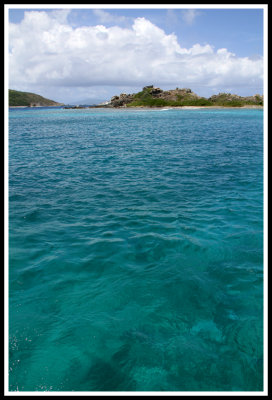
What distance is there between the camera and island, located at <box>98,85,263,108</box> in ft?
518

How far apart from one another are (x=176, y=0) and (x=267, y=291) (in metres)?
5.63

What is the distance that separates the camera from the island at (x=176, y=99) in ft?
518

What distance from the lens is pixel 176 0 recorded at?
4.74 m

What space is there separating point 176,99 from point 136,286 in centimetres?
18385

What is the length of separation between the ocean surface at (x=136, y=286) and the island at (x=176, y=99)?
150 m

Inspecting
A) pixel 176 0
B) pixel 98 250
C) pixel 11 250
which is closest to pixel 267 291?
pixel 176 0

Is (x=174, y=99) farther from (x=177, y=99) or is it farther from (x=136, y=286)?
(x=136, y=286)

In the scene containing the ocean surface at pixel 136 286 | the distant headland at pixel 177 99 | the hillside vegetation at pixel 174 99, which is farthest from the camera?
the hillside vegetation at pixel 174 99

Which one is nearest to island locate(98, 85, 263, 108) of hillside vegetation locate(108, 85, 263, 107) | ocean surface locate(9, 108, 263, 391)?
hillside vegetation locate(108, 85, 263, 107)

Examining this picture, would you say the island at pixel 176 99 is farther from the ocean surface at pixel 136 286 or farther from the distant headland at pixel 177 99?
the ocean surface at pixel 136 286

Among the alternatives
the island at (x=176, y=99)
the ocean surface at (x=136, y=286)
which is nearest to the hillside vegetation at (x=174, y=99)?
the island at (x=176, y=99)

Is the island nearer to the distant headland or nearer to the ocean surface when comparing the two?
the distant headland

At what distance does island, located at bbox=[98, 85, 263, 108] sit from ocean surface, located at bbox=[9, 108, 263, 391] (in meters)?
150

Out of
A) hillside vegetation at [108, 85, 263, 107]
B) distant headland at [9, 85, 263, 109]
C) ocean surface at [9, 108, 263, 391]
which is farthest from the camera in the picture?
hillside vegetation at [108, 85, 263, 107]
